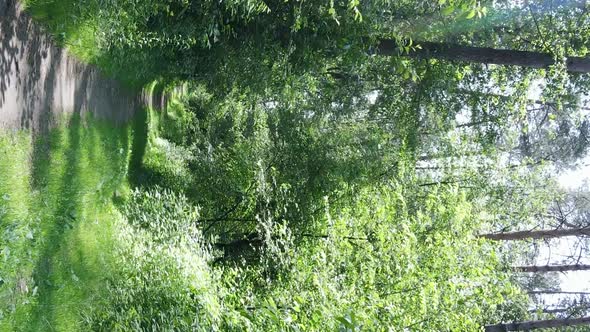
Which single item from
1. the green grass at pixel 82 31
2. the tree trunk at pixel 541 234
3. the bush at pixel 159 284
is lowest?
the tree trunk at pixel 541 234

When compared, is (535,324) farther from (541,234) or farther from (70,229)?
(70,229)

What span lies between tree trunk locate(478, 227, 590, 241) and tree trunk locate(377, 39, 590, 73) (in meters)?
8.32

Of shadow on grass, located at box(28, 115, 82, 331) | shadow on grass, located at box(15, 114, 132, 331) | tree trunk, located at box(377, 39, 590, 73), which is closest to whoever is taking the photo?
shadow on grass, located at box(28, 115, 82, 331)

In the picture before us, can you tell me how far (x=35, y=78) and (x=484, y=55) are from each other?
333 inches

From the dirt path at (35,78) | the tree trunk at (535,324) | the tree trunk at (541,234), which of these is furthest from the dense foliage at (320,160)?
the tree trunk at (541,234)

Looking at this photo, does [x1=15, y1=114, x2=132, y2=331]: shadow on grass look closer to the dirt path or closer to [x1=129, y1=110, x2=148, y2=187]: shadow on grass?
the dirt path

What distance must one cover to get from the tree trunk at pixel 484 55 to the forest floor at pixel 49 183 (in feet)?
20.6

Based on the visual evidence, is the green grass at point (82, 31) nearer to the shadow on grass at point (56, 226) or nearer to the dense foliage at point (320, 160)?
the dense foliage at point (320, 160)

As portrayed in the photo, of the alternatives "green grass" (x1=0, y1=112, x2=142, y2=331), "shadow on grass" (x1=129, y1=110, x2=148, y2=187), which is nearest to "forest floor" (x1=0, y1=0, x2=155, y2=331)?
"green grass" (x1=0, y1=112, x2=142, y2=331)

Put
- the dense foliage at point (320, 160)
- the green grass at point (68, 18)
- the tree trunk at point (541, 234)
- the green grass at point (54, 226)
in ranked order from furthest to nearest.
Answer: the tree trunk at point (541, 234) < the dense foliage at point (320, 160) < the green grass at point (68, 18) < the green grass at point (54, 226)

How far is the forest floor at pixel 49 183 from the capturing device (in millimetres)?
8258

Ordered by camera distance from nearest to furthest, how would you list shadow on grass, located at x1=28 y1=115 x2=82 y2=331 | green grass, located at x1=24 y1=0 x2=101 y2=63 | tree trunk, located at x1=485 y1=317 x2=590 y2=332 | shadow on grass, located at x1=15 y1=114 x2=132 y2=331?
green grass, located at x1=24 y1=0 x2=101 y2=63 → shadow on grass, located at x1=28 y1=115 x2=82 y2=331 → shadow on grass, located at x1=15 y1=114 x2=132 y2=331 → tree trunk, located at x1=485 y1=317 x2=590 y2=332

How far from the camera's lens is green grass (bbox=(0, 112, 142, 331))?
830 centimetres

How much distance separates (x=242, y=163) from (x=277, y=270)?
3.93m
